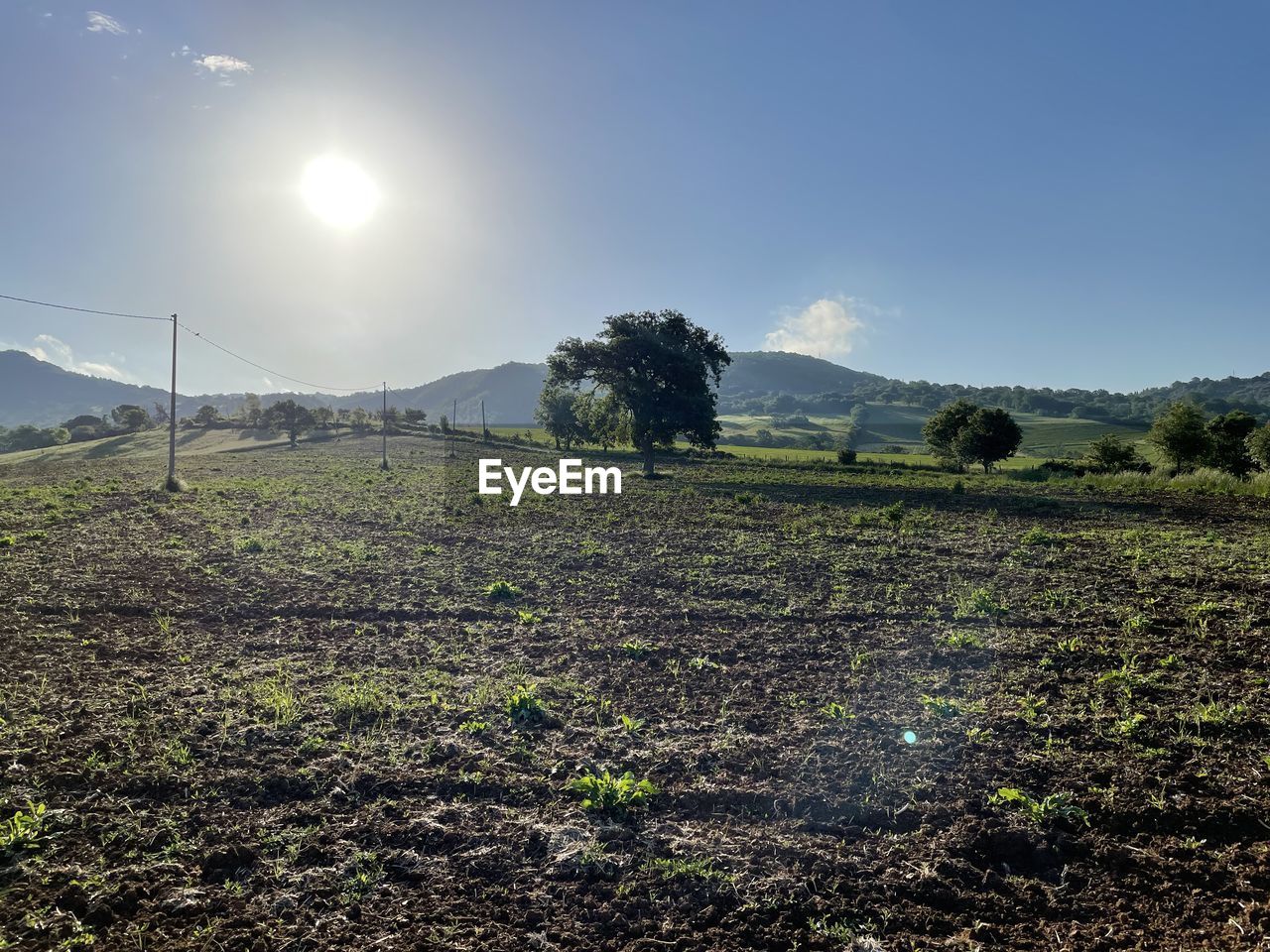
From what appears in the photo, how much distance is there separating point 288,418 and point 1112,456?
386 feet

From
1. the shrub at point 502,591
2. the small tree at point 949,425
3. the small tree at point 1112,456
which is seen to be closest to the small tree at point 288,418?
the small tree at point 949,425

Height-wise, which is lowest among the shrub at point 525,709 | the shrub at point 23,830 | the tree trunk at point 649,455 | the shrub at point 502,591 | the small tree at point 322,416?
the shrub at point 23,830

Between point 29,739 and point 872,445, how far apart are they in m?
162

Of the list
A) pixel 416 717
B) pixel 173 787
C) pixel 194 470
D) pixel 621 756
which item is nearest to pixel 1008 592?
pixel 621 756

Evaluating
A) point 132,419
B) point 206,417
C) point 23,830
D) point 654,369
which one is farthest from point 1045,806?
point 132,419

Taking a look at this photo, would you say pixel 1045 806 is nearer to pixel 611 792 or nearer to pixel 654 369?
pixel 611 792

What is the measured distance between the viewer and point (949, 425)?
78.6 metres

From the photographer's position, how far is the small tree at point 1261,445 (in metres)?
50.2

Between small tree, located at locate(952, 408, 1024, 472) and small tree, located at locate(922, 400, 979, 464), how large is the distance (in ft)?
18.1

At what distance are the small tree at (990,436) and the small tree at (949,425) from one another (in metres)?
5.52

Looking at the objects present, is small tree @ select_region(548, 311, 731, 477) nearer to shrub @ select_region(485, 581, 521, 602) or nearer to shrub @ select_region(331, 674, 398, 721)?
shrub @ select_region(485, 581, 521, 602)

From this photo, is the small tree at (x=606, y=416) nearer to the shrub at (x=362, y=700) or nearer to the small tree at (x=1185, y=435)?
the shrub at (x=362, y=700)

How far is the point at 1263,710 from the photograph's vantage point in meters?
7.58

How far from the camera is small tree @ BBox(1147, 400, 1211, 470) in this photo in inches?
2160
